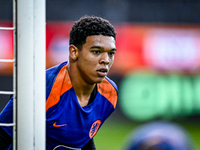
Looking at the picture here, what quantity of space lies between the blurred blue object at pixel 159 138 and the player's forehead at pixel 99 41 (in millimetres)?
3100

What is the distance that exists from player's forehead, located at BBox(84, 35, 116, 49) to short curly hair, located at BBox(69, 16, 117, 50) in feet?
0.07

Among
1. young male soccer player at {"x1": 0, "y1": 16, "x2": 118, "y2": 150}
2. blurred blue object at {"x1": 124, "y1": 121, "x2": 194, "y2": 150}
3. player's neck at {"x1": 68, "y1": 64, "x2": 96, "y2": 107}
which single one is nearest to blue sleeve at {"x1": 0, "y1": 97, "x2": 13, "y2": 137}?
young male soccer player at {"x1": 0, "y1": 16, "x2": 118, "y2": 150}

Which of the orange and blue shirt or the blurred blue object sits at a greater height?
the orange and blue shirt

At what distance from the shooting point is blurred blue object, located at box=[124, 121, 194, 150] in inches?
181

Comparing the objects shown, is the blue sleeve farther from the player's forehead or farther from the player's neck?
the player's forehead

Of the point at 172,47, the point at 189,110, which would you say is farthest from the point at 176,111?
the point at 172,47

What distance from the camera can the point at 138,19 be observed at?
241 inches

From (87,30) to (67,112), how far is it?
1.57ft

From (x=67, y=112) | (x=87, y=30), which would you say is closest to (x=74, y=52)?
(x=87, y=30)

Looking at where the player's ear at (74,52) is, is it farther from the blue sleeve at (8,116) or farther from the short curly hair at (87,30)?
the blue sleeve at (8,116)

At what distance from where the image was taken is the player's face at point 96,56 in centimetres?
169

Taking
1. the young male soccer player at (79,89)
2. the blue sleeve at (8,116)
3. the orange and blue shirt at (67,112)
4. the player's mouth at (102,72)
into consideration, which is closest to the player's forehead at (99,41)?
the young male soccer player at (79,89)

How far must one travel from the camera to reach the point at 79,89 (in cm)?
188

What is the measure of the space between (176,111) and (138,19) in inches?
74.8
